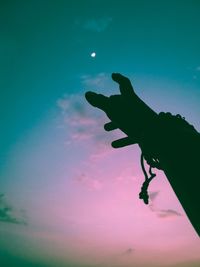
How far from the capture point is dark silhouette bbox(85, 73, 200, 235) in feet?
10.6

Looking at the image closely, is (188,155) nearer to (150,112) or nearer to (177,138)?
(177,138)

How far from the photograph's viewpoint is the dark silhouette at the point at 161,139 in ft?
10.6

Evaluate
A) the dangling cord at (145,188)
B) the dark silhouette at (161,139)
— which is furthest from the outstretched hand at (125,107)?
the dangling cord at (145,188)

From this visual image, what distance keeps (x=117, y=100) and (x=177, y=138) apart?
100 centimetres

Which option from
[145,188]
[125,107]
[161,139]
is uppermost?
[125,107]

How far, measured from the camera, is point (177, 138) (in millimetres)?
3488

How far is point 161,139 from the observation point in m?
3.62

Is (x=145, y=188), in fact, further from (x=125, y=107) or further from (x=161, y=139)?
(x=125, y=107)

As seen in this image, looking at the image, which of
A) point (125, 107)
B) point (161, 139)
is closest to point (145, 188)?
point (161, 139)

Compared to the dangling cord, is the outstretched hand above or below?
above

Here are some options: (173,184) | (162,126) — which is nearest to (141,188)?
(173,184)

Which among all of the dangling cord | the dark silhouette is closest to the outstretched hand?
the dark silhouette

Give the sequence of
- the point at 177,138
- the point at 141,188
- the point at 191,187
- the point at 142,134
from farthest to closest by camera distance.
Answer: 1. the point at 141,188
2. the point at 142,134
3. the point at 177,138
4. the point at 191,187

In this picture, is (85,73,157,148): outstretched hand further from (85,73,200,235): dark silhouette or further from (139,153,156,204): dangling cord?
(139,153,156,204): dangling cord
